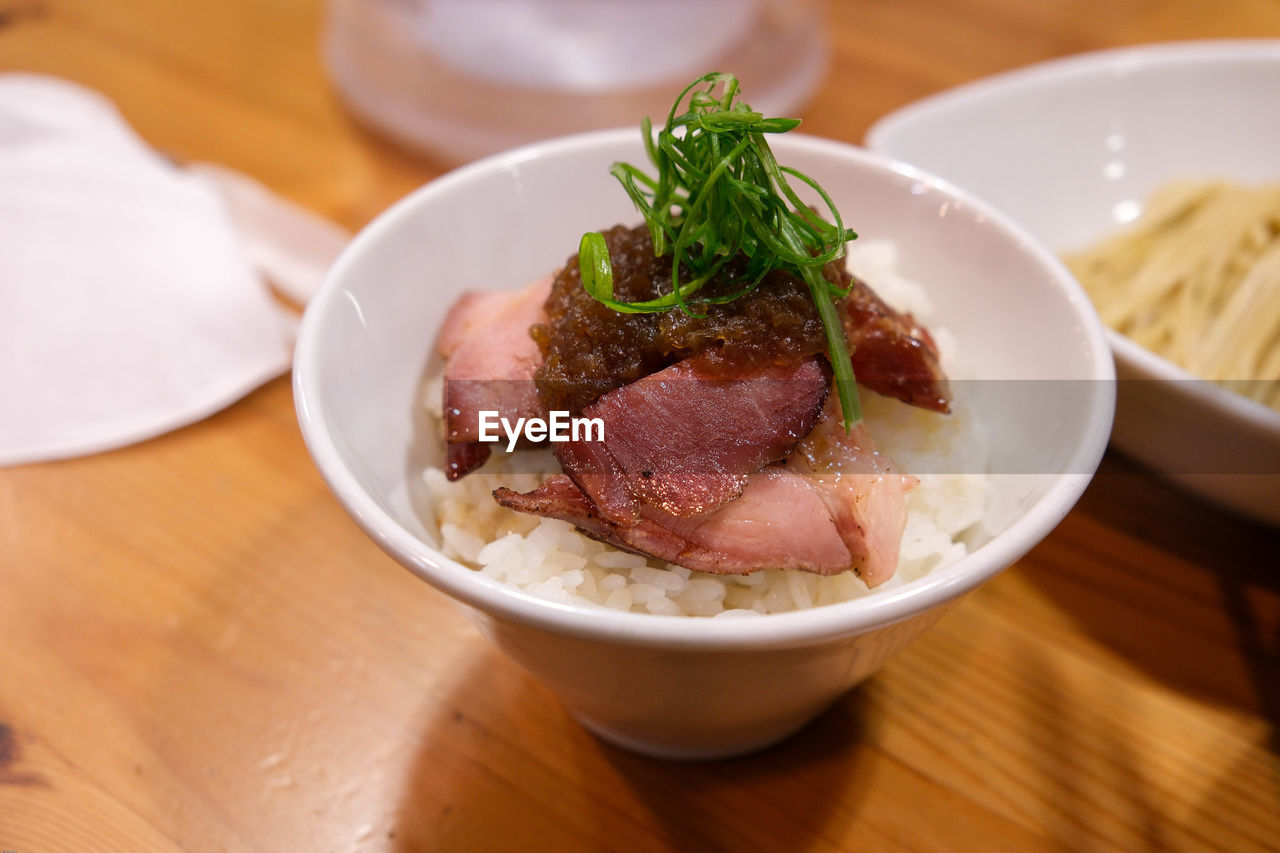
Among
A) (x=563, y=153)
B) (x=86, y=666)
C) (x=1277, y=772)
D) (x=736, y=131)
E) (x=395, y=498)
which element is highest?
(x=736, y=131)

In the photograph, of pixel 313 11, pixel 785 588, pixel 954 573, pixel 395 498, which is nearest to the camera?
pixel 954 573

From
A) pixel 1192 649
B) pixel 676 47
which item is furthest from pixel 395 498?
pixel 676 47

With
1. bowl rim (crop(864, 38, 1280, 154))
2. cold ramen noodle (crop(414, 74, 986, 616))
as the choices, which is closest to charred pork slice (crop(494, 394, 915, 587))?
cold ramen noodle (crop(414, 74, 986, 616))

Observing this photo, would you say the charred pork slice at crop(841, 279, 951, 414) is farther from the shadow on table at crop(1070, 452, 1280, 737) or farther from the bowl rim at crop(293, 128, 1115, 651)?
the shadow on table at crop(1070, 452, 1280, 737)

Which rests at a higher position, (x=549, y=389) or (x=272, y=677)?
(x=549, y=389)

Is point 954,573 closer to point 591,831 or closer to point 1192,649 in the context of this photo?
point 591,831

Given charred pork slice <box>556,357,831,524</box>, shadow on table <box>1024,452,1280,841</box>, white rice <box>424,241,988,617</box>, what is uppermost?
charred pork slice <box>556,357,831,524</box>
